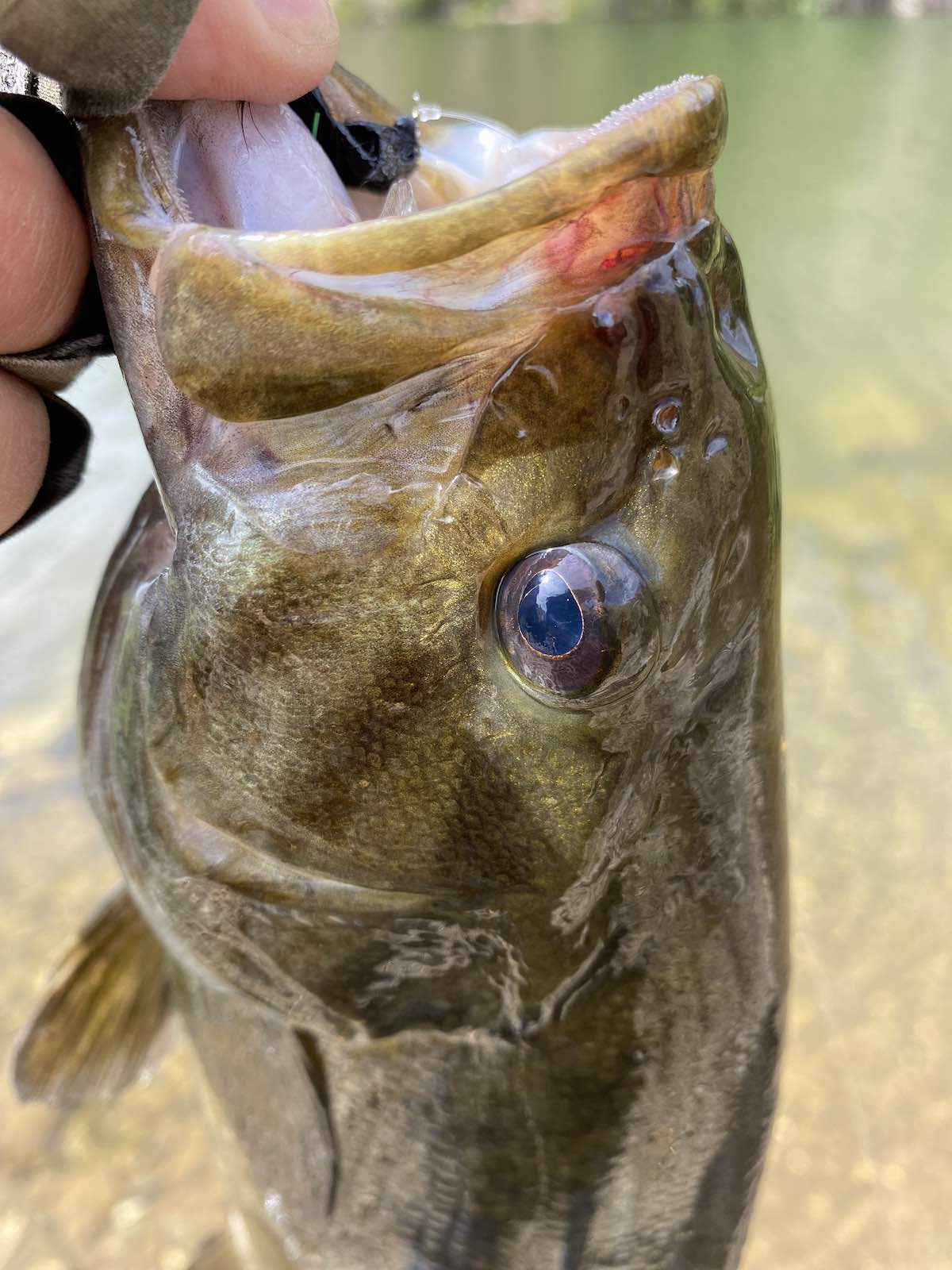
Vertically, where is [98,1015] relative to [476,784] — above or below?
below

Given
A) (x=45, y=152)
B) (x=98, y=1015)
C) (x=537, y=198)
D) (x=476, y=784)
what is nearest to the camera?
(x=537, y=198)

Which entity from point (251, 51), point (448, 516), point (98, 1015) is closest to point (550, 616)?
point (448, 516)

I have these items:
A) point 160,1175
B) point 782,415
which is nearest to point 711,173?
point 160,1175

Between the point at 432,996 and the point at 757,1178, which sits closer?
the point at 432,996

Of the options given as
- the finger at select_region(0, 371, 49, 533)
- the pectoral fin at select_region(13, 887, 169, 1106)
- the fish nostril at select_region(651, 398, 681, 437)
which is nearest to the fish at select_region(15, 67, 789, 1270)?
the fish nostril at select_region(651, 398, 681, 437)

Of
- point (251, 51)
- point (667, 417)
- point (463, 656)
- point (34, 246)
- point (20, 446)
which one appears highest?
point (251, 51)

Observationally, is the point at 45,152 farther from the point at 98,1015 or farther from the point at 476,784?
the point at 98,1015

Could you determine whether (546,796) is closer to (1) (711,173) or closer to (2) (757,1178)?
(1) (711,173)

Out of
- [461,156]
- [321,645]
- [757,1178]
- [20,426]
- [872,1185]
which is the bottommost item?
[872,1185]
